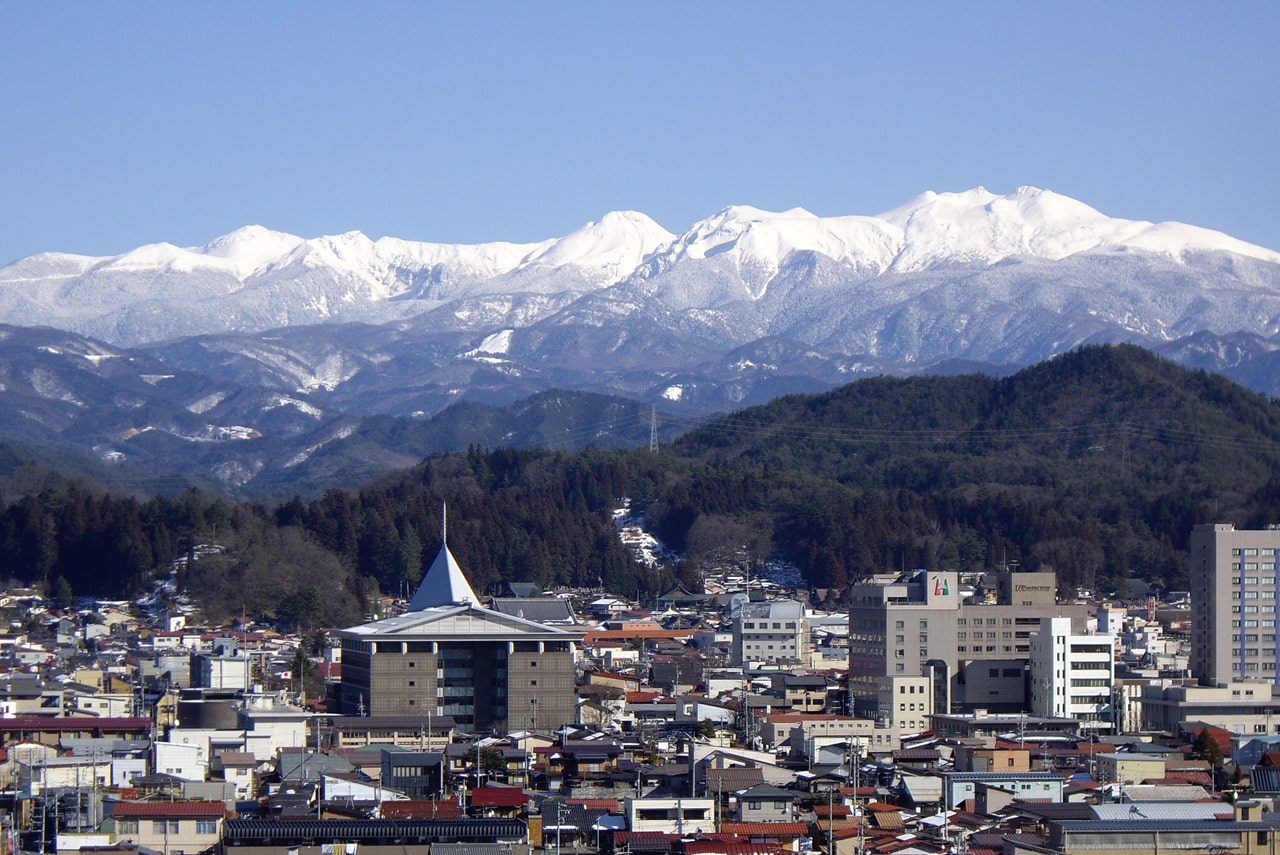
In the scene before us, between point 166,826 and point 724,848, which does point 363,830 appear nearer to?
point 166,826

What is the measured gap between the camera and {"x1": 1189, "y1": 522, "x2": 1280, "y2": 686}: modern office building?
196 ft

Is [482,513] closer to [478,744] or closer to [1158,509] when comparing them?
[1158,509]

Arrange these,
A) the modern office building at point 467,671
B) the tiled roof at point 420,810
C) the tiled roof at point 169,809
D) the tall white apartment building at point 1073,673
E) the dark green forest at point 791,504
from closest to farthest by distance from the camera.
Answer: the tiled roof at point 169,809, the tiled roof at point 420,810, the modern office building at point 467,671, the tall white apartment building at point 1073,673, the dark green forest at point 791,504

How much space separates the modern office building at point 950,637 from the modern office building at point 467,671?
7.30 metres

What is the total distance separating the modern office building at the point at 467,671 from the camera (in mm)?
49750

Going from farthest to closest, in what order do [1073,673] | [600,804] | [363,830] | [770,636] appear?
1. [770,636]
2. [1073,673]
3. [600,804]
4. [363,830]

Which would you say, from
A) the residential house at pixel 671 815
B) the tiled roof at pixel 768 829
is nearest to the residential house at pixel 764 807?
the residential house at pixel 671 815

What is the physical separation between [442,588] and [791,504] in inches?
1892

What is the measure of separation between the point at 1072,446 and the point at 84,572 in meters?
58.0

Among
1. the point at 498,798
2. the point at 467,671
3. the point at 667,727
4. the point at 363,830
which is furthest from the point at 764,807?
the point at 467,671

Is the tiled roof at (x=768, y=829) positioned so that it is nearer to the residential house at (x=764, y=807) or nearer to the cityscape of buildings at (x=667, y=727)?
the cityscape of buildings at (x=667, y=727)

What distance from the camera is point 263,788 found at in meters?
37.4

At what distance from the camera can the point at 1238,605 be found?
60.2 metres

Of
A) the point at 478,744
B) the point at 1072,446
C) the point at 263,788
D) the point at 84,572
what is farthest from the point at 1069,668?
the point at 1072,446
